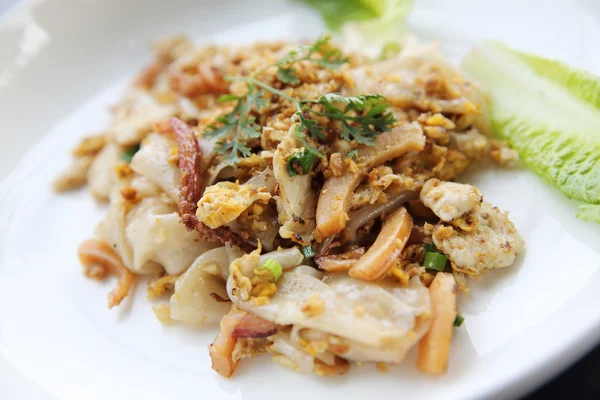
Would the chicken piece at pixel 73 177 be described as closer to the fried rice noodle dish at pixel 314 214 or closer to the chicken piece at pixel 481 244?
the fried rice noodle dish at pixel 314 214

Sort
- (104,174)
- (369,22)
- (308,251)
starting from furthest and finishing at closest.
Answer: (369,22) → (104,174) → (308,251)

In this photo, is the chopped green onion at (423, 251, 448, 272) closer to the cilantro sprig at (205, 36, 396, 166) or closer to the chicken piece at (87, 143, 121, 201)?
the cilantro sprig at (205, 36, 396, 166)

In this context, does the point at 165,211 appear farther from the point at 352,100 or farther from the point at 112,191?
the point at 352,100

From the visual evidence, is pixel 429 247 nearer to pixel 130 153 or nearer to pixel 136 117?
pixel 130 153


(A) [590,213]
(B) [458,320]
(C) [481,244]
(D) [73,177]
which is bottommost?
(D) [73,177]

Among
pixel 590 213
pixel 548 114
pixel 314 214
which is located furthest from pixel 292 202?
pixel 548 114

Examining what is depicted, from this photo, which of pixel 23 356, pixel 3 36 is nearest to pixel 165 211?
pixel 23 356
